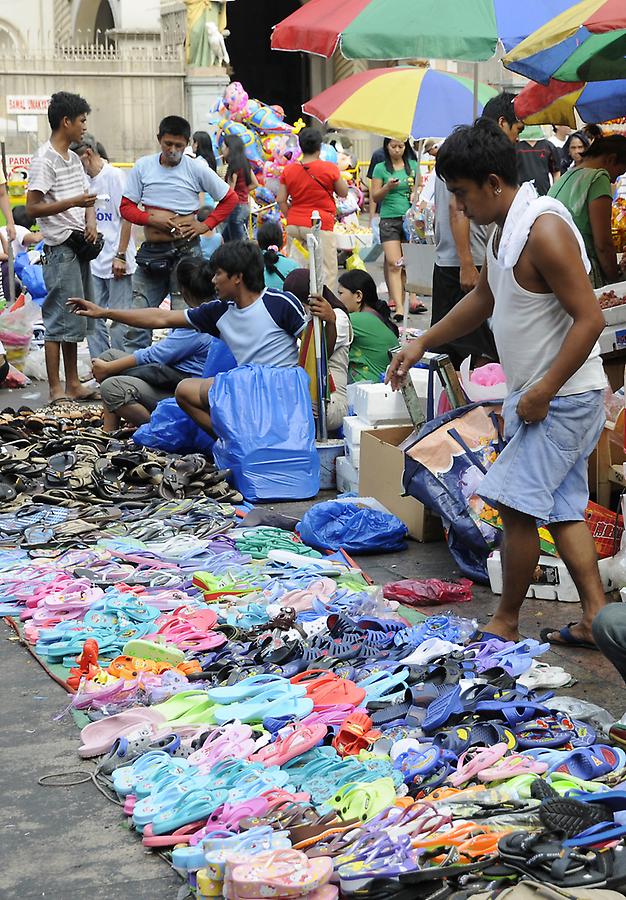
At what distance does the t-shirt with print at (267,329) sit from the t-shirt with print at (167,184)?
7.10 ft

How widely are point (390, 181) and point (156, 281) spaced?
4.15 m

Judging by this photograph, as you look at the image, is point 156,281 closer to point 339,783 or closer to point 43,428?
point 43,428

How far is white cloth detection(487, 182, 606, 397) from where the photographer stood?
4.08 metres

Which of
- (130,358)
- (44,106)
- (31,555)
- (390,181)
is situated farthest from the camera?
(44,106)

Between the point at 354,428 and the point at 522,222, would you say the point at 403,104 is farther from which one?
the point at 522,222

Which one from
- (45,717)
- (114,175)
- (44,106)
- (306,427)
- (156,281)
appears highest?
(44,106)

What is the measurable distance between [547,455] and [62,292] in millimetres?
5651

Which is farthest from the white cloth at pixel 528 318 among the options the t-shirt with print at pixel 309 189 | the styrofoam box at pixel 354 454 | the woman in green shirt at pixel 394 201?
the woman in green shirt at pixel 394 201

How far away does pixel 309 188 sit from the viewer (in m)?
11.7

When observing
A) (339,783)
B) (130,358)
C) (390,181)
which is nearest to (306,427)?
(130,358)

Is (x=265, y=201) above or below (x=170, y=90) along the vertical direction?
below

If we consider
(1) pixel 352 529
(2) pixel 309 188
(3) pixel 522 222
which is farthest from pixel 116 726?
(2) pixel 309 188

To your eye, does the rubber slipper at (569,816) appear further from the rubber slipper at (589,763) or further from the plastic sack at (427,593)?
the plastic sack at (427,593)

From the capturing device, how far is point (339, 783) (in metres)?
3.38
